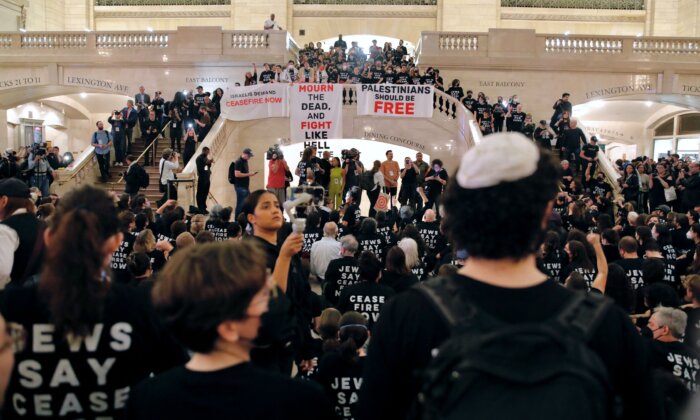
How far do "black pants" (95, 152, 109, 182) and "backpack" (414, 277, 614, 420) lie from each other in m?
17.9

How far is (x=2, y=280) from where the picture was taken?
3971mm

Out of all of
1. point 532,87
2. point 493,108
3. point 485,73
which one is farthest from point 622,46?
point 493,108

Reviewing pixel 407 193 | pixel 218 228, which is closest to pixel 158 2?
pixel 407 193

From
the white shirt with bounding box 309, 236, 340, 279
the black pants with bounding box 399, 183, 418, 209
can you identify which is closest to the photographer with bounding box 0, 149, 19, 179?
the black pants with bounding box 399, 183, 418, 209

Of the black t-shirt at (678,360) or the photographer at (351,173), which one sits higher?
the photographer at (351,173)

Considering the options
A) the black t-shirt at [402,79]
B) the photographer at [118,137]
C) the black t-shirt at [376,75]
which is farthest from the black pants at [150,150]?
the black t-shirt at [402,79]

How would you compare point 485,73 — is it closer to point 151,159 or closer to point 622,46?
point 622,46

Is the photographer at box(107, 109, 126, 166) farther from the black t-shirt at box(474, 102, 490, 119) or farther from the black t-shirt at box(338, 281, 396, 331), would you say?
the black t-shirt at box(338, 281, 396, 331)

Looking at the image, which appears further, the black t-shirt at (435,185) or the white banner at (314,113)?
the white banner at (314,113)

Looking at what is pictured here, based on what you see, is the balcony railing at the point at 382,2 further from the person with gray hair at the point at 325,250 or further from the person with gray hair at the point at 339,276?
the person with gray hair at the point at 339,276

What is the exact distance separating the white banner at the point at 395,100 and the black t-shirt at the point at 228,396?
18.0m

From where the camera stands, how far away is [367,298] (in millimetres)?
5352

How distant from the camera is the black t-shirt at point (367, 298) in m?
5.32

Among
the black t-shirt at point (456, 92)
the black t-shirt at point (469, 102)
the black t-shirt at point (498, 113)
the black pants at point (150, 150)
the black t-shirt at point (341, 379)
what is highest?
the black t-shirt at point (456, 92)
